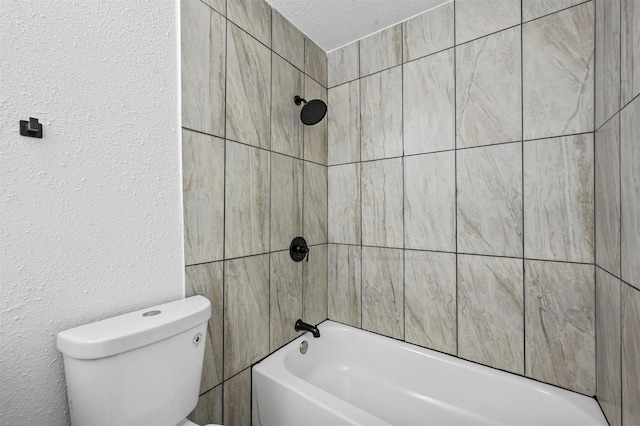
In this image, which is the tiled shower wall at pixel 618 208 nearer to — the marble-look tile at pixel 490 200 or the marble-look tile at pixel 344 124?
the marble-look tile at pixel 490 200

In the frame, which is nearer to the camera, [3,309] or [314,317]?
[3,309]

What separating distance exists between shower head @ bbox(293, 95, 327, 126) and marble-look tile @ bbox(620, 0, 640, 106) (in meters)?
1.08

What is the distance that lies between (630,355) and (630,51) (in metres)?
0.85

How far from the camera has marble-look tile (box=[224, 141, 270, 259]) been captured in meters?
1.24

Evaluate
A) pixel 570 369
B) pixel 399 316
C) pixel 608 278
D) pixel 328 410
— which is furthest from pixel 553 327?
pixel 328 410

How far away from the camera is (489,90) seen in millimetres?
1330

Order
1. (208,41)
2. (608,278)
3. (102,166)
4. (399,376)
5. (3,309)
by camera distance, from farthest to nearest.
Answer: (399,376) < (208,41) < (608,278) < (102,166) < (3,309)

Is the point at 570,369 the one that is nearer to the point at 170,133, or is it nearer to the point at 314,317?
the point at 314,317

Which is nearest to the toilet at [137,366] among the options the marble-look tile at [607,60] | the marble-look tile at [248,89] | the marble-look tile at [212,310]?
the marble-look tile at [212,310]

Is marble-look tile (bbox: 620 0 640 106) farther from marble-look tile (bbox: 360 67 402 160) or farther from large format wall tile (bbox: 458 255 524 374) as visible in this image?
marble-look tile (bbox: 360 67 402 160)

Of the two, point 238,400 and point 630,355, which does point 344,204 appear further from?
point 630,355

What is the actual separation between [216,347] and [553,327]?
4.62ft

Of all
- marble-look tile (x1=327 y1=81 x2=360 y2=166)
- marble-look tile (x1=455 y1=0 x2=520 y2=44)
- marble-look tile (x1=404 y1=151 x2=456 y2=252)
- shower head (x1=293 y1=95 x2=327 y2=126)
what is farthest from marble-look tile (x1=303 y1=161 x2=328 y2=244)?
marble-look tile (x1=455 y1=0 x2=520 y2=44)

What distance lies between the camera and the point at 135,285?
943mm
